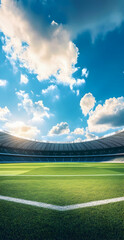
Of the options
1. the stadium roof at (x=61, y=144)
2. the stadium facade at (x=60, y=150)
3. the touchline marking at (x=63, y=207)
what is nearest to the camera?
the touchline marking at (x=63, y=207)

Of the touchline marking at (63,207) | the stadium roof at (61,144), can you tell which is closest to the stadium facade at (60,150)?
the stadium roof at (61,144)

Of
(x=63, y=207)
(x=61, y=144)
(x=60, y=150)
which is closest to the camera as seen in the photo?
(x=63, y=207)

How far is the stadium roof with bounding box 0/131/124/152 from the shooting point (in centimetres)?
4901

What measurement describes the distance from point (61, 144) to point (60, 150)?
3.55 metres

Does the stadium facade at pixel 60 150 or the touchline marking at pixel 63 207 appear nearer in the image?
the touchline marking at pixel 63 207

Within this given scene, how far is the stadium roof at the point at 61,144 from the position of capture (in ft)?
161

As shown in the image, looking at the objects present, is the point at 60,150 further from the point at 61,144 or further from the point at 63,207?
the point at 63,207

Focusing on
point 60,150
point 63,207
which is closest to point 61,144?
point 60,150

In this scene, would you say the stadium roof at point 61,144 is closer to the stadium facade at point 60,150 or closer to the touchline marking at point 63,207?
the stadium facade at point 60,150

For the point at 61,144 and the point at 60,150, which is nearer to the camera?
the point at 60,150

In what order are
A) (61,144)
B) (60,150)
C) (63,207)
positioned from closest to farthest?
1. (63,207)
2. (60,150)
3. (61,144)

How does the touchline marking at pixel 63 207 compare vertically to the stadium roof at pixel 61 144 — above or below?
below

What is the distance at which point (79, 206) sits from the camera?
2.53 meters

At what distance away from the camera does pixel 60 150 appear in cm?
6338
